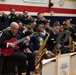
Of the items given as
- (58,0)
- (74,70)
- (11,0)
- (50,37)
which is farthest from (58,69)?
(58,0)

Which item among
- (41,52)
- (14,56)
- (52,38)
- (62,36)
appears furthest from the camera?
(52,38)

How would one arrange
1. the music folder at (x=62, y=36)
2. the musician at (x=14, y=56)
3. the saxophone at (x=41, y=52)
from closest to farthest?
1. the musician at (x=14, y=56)
2. the saxophone at (x=41, y=52)
3. the music folder at (x=62, y=36)

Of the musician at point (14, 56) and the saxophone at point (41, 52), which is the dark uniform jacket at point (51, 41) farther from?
the musician at point (14, 56)

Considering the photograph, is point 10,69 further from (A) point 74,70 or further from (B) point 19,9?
(B) point 19,9

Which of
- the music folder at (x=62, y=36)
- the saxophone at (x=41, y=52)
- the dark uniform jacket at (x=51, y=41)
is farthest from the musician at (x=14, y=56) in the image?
the dark uniform jacket at (x=51, y=41)

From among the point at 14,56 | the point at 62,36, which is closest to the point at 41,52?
the point at 62,36

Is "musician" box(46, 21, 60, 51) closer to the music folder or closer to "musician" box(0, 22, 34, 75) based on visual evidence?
the music folder

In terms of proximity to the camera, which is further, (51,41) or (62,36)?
(51,41)

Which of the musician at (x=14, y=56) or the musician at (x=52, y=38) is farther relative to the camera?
the musician at (x=52, y=38)

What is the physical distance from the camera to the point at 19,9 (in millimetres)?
13320

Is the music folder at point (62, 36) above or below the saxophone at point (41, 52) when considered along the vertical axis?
above

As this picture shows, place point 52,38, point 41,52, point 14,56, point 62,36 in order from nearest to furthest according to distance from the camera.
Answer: point 14,56, point 41,52, point 62,36, point 52,38

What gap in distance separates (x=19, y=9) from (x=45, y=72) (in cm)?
917

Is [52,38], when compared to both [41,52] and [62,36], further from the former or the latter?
[41,52]
